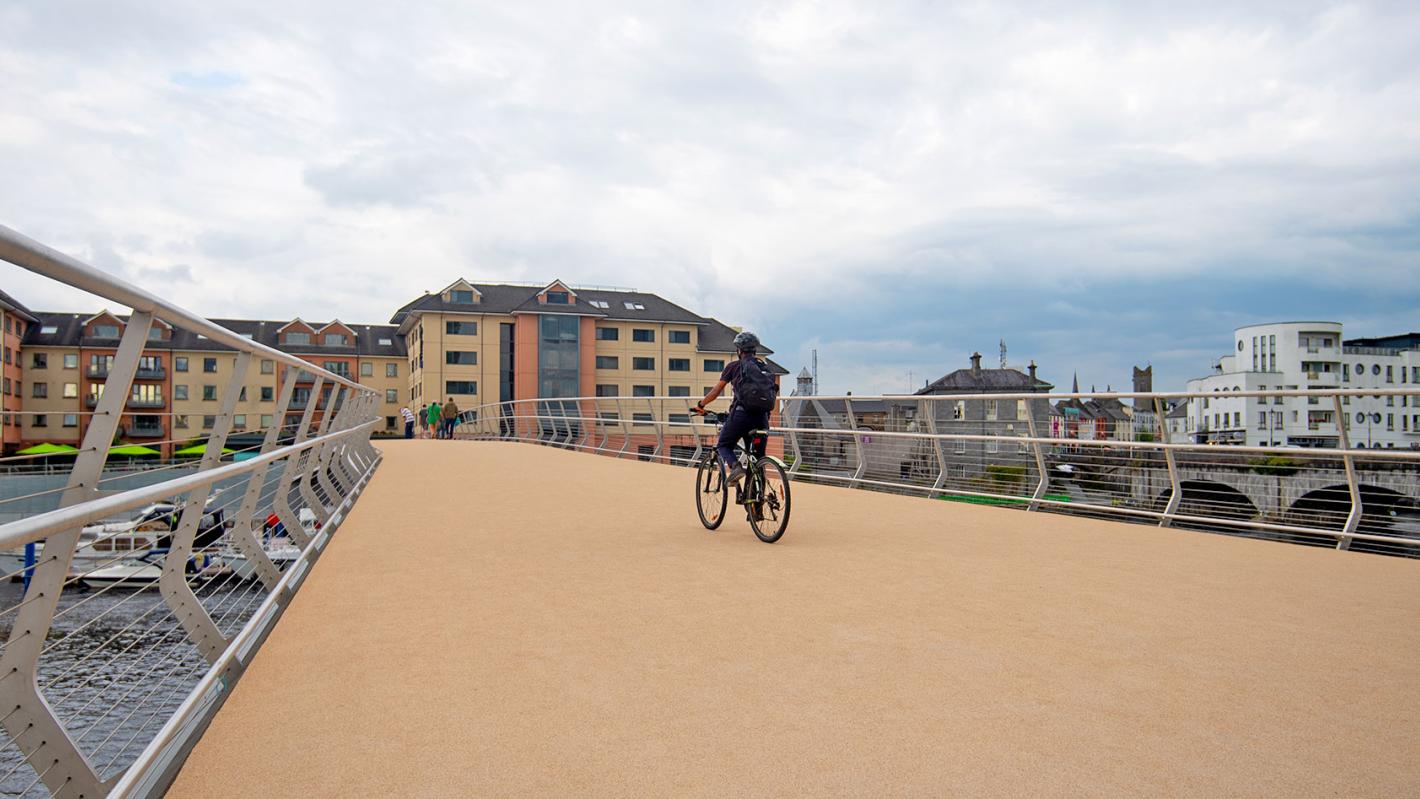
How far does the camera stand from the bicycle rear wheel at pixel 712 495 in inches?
329

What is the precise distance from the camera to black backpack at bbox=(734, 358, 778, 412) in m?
7.93

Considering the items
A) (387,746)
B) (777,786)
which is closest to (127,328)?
(387,746)

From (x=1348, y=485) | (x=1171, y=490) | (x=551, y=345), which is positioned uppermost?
(x=551, y=345)

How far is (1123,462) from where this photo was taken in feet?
31.6

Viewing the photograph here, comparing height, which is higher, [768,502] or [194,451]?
[194,451]

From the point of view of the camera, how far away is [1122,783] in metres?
2.88

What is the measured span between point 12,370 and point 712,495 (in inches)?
243

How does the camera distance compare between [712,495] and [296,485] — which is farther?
[712,495]

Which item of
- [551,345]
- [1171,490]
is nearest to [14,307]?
[1171,490]

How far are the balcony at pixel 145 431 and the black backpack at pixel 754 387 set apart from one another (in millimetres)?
4705

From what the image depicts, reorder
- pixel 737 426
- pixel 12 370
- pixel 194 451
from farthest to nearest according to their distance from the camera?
pixel 737 426 < pixel 194 451 < pixel 12 370

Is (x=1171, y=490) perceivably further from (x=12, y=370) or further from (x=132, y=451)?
(x=12, y=370)

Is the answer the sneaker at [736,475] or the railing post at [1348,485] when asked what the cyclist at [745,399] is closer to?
the sneaker at [736,475]

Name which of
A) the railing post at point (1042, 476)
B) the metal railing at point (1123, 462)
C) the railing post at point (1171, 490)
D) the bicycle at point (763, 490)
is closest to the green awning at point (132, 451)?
the bicycle at point (763, 490)
